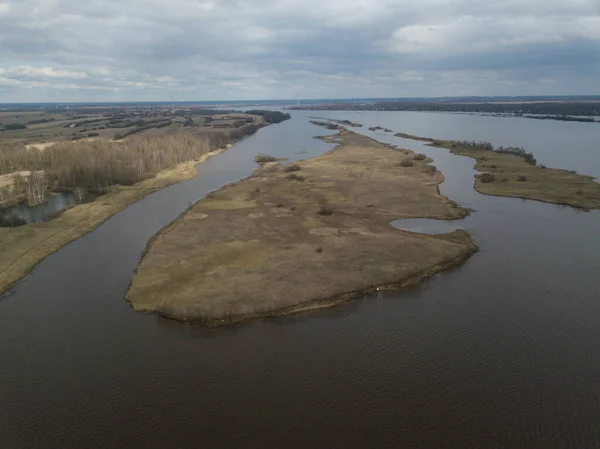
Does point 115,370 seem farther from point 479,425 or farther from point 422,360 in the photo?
point 479,425

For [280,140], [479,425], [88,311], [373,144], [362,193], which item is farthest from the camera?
[280,140]

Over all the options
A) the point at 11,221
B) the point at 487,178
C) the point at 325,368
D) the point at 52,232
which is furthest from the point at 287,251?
the point at 487,178

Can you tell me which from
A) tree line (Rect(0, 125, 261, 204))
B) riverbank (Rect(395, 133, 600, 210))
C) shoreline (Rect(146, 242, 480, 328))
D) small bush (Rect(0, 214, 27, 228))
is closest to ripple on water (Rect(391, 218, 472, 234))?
shoreline (Rect(146, 242, 480, 328))

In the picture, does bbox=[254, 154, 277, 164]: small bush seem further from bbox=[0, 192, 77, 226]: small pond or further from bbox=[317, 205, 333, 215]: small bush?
bbox=[317, 205, 333, 215]: small bush

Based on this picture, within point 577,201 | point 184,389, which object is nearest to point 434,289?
point 184,389

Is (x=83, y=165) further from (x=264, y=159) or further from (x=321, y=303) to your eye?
(x=321, y=303)

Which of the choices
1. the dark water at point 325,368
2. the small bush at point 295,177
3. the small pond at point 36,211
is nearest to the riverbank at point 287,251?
the dark water at point 325,368

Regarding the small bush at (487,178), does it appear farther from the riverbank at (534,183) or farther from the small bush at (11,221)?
the small bush at (11,221)
